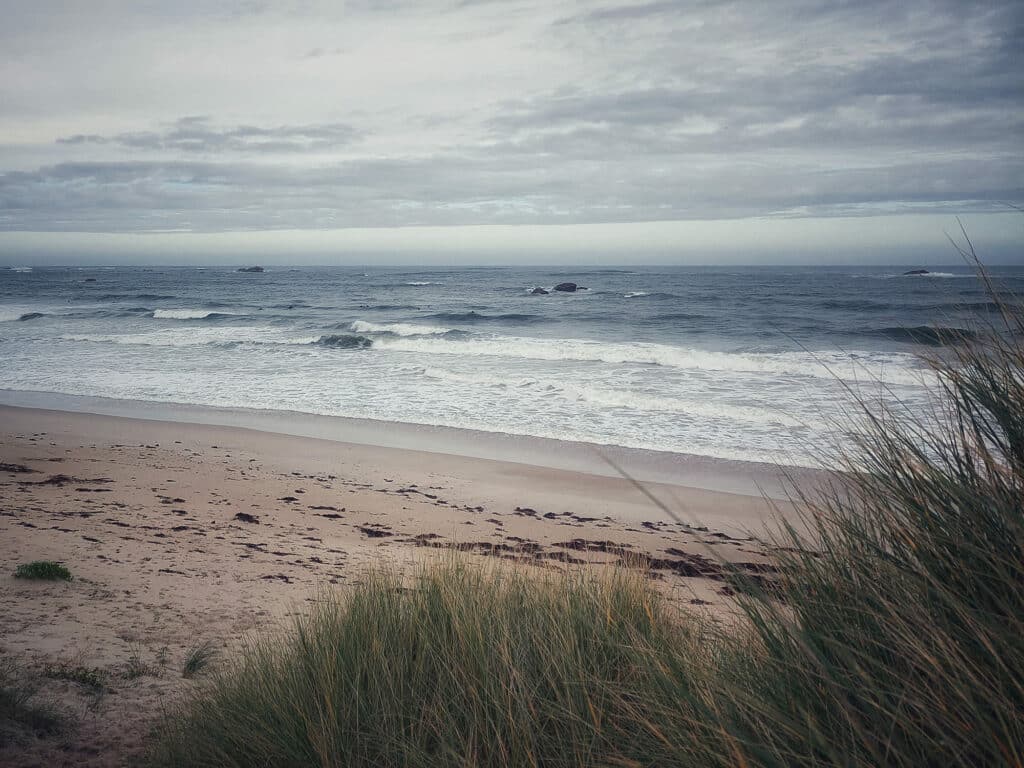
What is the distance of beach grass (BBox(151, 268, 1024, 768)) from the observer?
1.61m

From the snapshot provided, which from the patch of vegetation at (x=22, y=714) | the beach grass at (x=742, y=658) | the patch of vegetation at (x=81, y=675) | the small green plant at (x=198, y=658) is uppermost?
the beach grass at (x=742, y=658)

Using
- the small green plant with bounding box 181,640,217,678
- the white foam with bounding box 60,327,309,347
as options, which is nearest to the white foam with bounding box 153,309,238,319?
the white foam with bounding box 60,327,309,347

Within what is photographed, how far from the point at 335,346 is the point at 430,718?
2619 cm

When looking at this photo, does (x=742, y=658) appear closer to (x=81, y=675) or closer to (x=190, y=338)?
(x=81, y=675)

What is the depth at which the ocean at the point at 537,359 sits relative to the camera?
12.4 meters

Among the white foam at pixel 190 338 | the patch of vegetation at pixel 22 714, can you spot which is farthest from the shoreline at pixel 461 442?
the white foam at pixel 190 338

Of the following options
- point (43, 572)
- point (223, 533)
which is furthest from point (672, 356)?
point (43, 572)

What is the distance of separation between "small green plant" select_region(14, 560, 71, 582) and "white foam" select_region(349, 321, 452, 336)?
86.3ft

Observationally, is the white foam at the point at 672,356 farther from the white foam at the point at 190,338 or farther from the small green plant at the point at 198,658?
the small green plant at the point at 198,658

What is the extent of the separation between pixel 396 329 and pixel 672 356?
15475 millimetres

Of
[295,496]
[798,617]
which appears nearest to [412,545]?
[295,496]

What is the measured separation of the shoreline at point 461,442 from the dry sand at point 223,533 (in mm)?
403

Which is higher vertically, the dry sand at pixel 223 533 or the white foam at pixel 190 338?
the white foam at pixel 190 338

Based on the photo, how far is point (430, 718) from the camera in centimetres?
235
